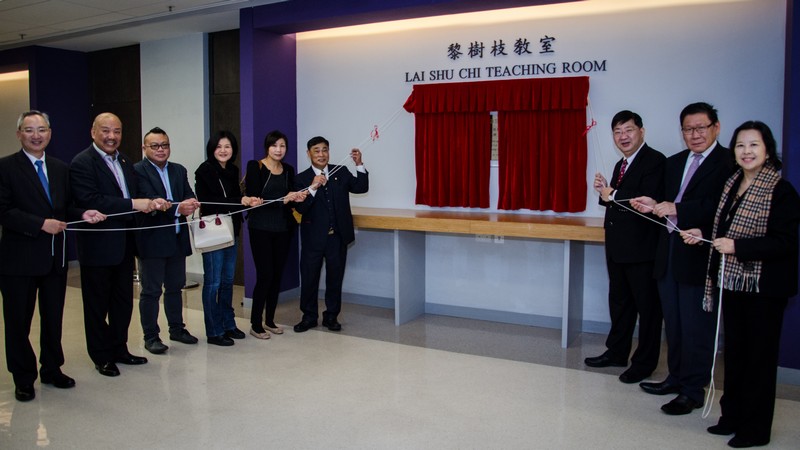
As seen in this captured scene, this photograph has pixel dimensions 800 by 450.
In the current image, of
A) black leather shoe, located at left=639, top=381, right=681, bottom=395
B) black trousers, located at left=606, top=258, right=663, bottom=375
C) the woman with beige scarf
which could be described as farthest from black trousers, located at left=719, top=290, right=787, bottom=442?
black trousers, located at left=606, top=258, right=663, bottom=375

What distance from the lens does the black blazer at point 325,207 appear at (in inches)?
214

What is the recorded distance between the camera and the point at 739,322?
3.40 metres

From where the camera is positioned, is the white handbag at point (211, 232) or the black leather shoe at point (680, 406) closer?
the black leather shoe at point (680, 406)

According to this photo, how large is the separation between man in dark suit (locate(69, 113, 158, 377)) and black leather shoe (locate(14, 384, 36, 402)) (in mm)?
507

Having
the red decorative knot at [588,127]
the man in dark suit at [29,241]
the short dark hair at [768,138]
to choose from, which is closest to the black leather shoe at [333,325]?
the man in dark suit at [29,241]

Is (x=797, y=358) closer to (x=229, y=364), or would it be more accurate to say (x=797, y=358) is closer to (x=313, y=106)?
(x=229, y=364)

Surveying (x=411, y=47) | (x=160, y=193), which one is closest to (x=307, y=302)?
(x=160, y=193)

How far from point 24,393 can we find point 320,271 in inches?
95.2

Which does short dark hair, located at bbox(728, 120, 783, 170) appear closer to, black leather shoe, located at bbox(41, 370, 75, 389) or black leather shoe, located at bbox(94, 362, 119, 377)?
black leather shoe, located at bbox(94, 362, 119, 377)

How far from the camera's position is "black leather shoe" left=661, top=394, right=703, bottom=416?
12.6 ft

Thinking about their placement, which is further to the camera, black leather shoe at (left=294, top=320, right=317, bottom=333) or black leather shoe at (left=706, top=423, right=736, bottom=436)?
black leather shoe at (left=294, top=320, right=317, bottom=333)

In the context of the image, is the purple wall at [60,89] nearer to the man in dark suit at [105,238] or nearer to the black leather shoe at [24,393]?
the man in dark suit at [105,238]

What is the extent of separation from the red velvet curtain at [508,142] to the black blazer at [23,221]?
3380 mm

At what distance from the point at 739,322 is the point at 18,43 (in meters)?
8.77
